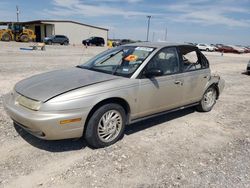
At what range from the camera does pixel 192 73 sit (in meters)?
4.92

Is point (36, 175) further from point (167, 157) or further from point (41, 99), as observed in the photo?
point (167, 157)

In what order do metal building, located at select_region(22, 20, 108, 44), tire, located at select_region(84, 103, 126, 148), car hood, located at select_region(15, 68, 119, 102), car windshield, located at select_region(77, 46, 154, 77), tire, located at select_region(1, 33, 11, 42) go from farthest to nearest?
metal building, located at select_region(22, 20, 108, 44) → tire, located at select_region(1, 33, 11, 42) → car windshield, located at select_region(77, 46, 154, 77) → tire, located at select_region(84, 103, 126, 148) → car hood, located at select_region(15, 68, 119, 102)

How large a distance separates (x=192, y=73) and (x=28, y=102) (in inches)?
124

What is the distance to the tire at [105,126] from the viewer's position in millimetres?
3477

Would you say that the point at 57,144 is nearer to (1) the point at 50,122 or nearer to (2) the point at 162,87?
(1) the point at 50,122

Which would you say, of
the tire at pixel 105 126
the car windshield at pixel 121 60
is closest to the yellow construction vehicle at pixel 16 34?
the car windshield at pixel 121 60

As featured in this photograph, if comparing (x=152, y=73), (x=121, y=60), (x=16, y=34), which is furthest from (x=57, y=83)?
(x=16, y=34)

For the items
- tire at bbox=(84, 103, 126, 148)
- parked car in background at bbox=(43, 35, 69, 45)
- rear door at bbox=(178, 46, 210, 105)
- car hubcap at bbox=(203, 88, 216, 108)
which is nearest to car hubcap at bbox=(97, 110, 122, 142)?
tire at bbox=(84, 103, 126, 148)

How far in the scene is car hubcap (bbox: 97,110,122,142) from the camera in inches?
143

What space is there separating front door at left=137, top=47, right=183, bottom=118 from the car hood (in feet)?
1.89

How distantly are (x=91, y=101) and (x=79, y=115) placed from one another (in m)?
0.25

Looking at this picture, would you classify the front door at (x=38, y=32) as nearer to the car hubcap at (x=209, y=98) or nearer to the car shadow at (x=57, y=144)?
the car hubcap at (x=209, y=98)

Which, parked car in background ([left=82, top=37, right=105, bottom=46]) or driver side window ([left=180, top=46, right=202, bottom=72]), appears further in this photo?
parked car in background ([left=82, top=37, right=105, bottom=46])

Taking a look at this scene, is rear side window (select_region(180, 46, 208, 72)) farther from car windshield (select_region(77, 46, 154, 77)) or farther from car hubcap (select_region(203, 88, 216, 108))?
car windshield (select_region(77, 46, 154, 77))
